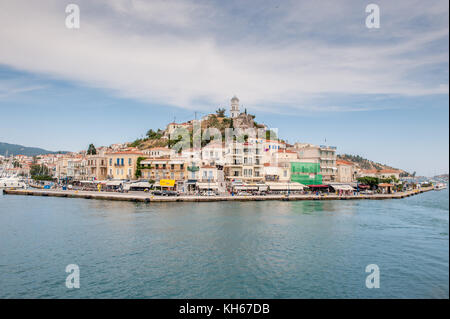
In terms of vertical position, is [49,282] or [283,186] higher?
[283,186]

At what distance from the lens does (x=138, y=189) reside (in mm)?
49812

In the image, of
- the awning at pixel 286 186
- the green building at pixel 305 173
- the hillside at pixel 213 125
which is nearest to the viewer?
the awning at pixel 286 186

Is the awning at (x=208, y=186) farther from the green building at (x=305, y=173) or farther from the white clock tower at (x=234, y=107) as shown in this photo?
the white clock tower at (x=234, y=107)

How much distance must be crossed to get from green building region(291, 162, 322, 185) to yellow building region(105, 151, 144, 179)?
28.2m

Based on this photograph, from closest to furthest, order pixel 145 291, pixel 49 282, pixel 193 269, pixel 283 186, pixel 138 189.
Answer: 1. pixel 145 291
2. pixel 49 282
3. pixel 193 269
4. pixel 283 186
5. pixel 138 189

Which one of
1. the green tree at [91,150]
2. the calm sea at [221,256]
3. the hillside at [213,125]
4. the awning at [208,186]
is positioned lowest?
the calm sea at [221,256]

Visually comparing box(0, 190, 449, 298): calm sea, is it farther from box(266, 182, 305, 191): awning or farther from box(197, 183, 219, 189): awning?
box(266, 182, 305, 191): awning

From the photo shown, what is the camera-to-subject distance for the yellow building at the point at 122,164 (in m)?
54.3

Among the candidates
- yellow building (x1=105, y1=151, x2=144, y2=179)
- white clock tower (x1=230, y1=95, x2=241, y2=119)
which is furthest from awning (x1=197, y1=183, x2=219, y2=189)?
white clock tower (x1=230, y1=95, x2=241, y2=119)

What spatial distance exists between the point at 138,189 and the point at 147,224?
26.7 meters

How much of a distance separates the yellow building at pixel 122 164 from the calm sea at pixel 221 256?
26333mm

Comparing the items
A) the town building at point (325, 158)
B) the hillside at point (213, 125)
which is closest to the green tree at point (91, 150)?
the hillside at point (213, 125)
